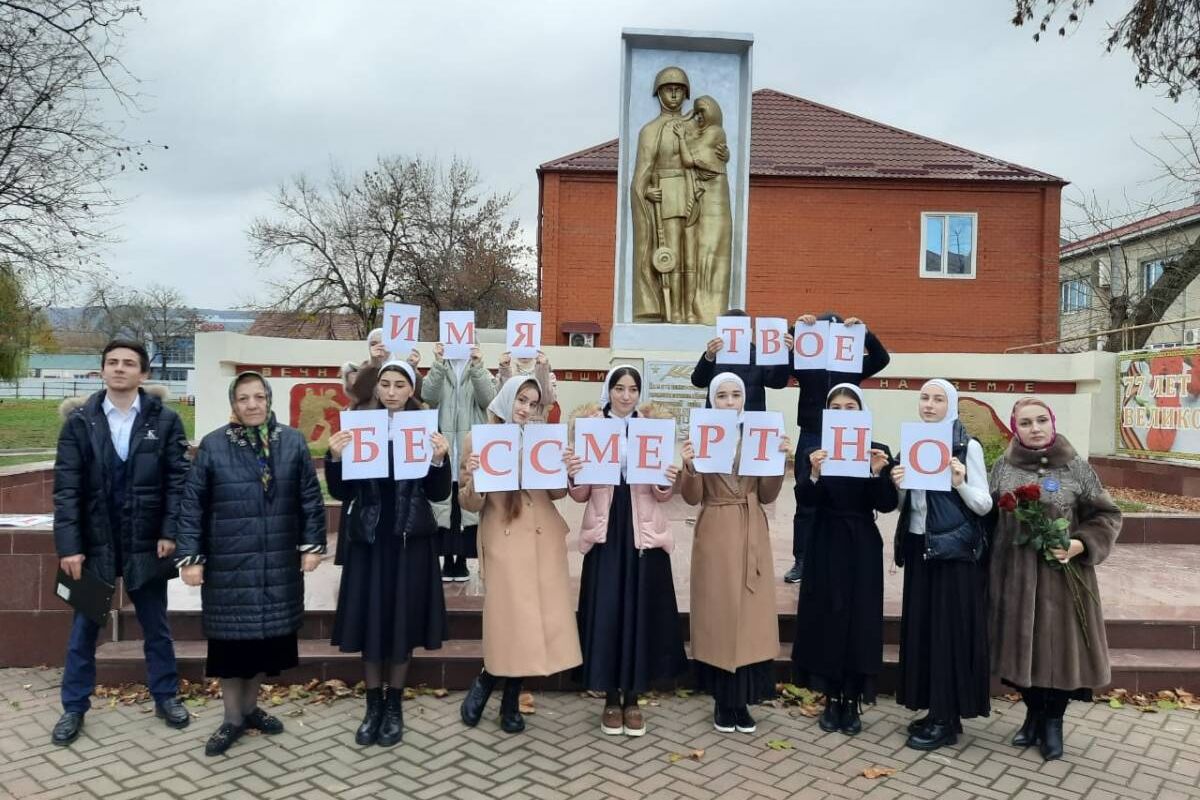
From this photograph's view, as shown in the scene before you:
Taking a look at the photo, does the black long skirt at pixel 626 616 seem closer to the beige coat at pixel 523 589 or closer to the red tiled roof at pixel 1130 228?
the beige coat at pixel 523 589

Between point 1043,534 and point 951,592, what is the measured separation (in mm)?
527

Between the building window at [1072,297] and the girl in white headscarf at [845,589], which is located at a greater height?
the building window at [1072,297]

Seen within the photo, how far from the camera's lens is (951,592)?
13.3ft

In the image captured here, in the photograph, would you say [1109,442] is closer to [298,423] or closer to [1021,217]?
[1021,217]

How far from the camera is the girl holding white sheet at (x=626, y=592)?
164 inches

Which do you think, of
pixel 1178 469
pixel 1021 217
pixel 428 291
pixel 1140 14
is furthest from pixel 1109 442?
pixel 428 291

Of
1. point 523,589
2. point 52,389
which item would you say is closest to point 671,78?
point 523,589

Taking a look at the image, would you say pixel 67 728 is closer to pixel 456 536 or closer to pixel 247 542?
pixel 247 542

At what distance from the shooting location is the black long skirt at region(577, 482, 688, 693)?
13.7 feet

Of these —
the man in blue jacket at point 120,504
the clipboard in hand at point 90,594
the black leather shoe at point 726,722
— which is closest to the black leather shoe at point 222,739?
the man in blue jacket at point 120,504

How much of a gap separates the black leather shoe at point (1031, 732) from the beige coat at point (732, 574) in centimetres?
135

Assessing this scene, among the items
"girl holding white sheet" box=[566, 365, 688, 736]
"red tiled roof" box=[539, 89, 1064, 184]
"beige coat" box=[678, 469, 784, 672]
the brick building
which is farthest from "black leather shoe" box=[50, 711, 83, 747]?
"red tiled roof" box=[539, 89, 1064, 184]

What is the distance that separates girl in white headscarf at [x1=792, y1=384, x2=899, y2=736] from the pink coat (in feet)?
2.71

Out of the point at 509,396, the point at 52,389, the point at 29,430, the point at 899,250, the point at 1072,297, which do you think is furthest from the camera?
the point at 52,389
